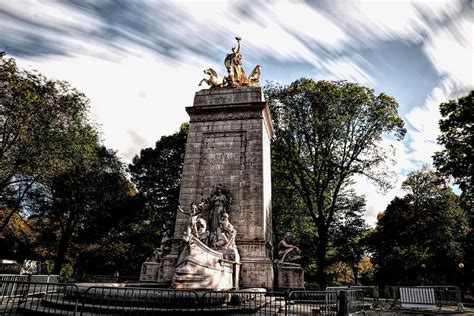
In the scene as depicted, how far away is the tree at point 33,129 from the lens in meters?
18.8

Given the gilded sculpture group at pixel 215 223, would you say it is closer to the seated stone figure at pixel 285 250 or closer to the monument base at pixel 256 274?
the monument base at pixel 256 274

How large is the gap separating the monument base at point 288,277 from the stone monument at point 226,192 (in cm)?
74

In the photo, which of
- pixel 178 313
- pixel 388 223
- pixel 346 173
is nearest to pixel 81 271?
pixel 346 173

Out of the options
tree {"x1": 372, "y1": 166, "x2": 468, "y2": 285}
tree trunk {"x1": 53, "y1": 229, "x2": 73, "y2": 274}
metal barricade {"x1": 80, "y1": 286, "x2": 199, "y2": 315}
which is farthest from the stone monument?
tree {"x1": 372, "y1": 166, "x2": 468, "y2": 285}

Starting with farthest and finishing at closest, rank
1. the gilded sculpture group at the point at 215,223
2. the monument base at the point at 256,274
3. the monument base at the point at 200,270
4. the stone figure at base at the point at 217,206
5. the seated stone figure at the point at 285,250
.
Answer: the seated stone figure at the point at 285,250 → the stone figure at base at the point at 217,206 → the monument base at the point at 256,274 → the gilded sculpture group at the point at 215,223 → the monument base at the point at 200,270

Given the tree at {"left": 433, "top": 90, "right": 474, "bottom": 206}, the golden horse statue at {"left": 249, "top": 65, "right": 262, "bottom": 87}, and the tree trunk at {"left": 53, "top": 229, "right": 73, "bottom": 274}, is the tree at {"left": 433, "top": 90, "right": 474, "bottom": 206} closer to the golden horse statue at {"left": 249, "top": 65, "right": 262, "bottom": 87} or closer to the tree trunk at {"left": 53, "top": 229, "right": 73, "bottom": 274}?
the golden horse statue at {"left": 249, "top": 65, "right": 262, "bottom": 87}

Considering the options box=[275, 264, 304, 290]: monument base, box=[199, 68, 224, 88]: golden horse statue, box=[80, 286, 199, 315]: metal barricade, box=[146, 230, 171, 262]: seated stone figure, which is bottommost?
box=[80, 286, 199, 315]: metal barricade

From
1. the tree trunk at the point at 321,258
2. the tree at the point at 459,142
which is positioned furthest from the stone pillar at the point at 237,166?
the tree at the point at 459,142

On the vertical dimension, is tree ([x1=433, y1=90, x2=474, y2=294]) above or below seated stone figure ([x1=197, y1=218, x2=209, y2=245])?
above

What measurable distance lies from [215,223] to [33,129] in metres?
14.6

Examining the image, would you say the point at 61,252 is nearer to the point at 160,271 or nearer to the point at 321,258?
the point at 160,271

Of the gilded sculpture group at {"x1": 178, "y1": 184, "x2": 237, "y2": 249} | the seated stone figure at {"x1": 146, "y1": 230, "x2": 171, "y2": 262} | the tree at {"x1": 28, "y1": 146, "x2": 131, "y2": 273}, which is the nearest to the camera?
the gilded sculpture group at {"x1": 178, "y1": 184, "x2": 237, "y2": 249}

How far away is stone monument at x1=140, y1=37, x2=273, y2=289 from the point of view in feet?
37.3

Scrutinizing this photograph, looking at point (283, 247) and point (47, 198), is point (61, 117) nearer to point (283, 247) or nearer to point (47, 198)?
point (47, 198)
